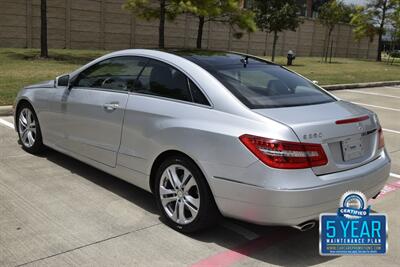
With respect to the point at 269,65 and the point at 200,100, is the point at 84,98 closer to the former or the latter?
the point at 200,100

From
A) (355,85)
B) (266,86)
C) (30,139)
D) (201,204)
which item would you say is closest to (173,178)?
(201,204)

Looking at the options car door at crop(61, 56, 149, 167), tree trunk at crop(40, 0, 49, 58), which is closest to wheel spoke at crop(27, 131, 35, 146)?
car door at crop(61, 56, 149, 167)

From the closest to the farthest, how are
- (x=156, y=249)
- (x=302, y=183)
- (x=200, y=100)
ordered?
(x=302, y=183)
(x=156, y=249)
(x=200, y=100)

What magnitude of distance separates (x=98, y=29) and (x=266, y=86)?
25184mm

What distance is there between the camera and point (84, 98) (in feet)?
16.4

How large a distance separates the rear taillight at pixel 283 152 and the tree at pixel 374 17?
44.0m

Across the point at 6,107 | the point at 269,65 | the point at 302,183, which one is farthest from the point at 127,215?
the point at 6,107

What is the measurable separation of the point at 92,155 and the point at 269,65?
2.03m

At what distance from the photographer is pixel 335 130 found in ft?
11.9

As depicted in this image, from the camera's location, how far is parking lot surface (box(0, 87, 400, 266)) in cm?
357

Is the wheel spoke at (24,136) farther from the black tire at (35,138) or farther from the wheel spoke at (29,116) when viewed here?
the wheel spoke at (29,116)

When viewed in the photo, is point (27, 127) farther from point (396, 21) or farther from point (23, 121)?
point (396, 21)

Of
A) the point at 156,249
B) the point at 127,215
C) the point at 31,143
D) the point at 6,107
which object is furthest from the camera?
the point at 6,107
